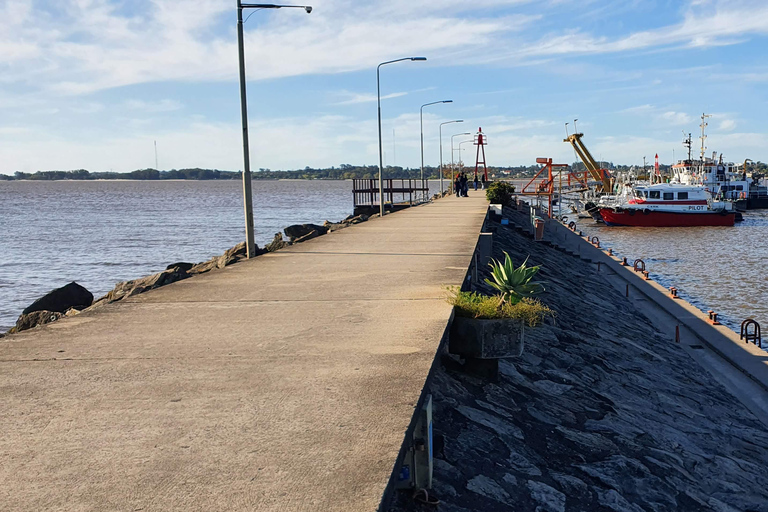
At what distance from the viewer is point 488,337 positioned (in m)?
7.55

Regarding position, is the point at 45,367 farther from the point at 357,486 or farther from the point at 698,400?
the point at 698,400

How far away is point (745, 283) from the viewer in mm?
32500

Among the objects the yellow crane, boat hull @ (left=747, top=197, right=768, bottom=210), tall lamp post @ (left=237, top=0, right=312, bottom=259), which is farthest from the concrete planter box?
boat hull @ (left=747, top=197, right=768, bottom=210)

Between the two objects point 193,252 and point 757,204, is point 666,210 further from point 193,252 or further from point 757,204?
point 193,252

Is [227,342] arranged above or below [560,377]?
above

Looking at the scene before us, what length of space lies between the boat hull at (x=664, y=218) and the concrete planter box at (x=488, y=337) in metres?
63.6

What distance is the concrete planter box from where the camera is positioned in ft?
24.6

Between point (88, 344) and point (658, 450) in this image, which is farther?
point (658, 450)

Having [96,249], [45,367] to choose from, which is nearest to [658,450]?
[45,367]

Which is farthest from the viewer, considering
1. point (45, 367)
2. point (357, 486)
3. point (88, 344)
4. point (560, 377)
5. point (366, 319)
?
point (560, 377)

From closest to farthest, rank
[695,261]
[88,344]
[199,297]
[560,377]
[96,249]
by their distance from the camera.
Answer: [88,344], [199,297], [560,377], [695,261], [96,249]

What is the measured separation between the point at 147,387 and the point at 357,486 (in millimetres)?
2288

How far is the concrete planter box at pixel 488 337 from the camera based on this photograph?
7496 mm

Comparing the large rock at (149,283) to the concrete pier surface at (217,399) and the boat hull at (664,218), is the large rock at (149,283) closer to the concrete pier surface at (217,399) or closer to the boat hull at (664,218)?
the concrete pier surface at (217,399)
